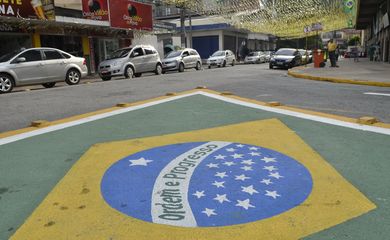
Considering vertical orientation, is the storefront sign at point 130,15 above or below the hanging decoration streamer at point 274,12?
below

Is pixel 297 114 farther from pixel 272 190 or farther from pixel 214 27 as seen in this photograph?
pixel 214 27

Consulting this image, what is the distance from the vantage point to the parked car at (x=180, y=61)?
24.4 meters

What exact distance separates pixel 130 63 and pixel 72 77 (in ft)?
14.4

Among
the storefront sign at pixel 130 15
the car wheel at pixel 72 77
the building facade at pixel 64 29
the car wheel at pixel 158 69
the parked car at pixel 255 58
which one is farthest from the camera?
the parked car at pixel 255 58

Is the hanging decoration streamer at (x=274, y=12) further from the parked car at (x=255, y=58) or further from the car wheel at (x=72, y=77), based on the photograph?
the car wheel at (x=72, y=77)

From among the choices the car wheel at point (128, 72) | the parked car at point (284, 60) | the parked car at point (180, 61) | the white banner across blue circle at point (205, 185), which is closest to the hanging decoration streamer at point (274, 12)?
the parked car at point (180, 61)

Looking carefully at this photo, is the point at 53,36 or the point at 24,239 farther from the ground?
the point at 53,36

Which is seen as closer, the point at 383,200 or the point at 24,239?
the point at 24,239

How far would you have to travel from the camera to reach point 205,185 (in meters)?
3.14

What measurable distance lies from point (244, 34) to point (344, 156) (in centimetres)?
5397

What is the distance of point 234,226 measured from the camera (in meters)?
2.46

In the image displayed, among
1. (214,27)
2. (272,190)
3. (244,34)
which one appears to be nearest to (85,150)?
(272,190)

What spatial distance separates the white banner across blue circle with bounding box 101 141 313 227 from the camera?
104 inches

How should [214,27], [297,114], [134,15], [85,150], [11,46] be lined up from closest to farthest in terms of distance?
[85,150]
[297,114]
[11,46]
[134,15]
[214,27]
